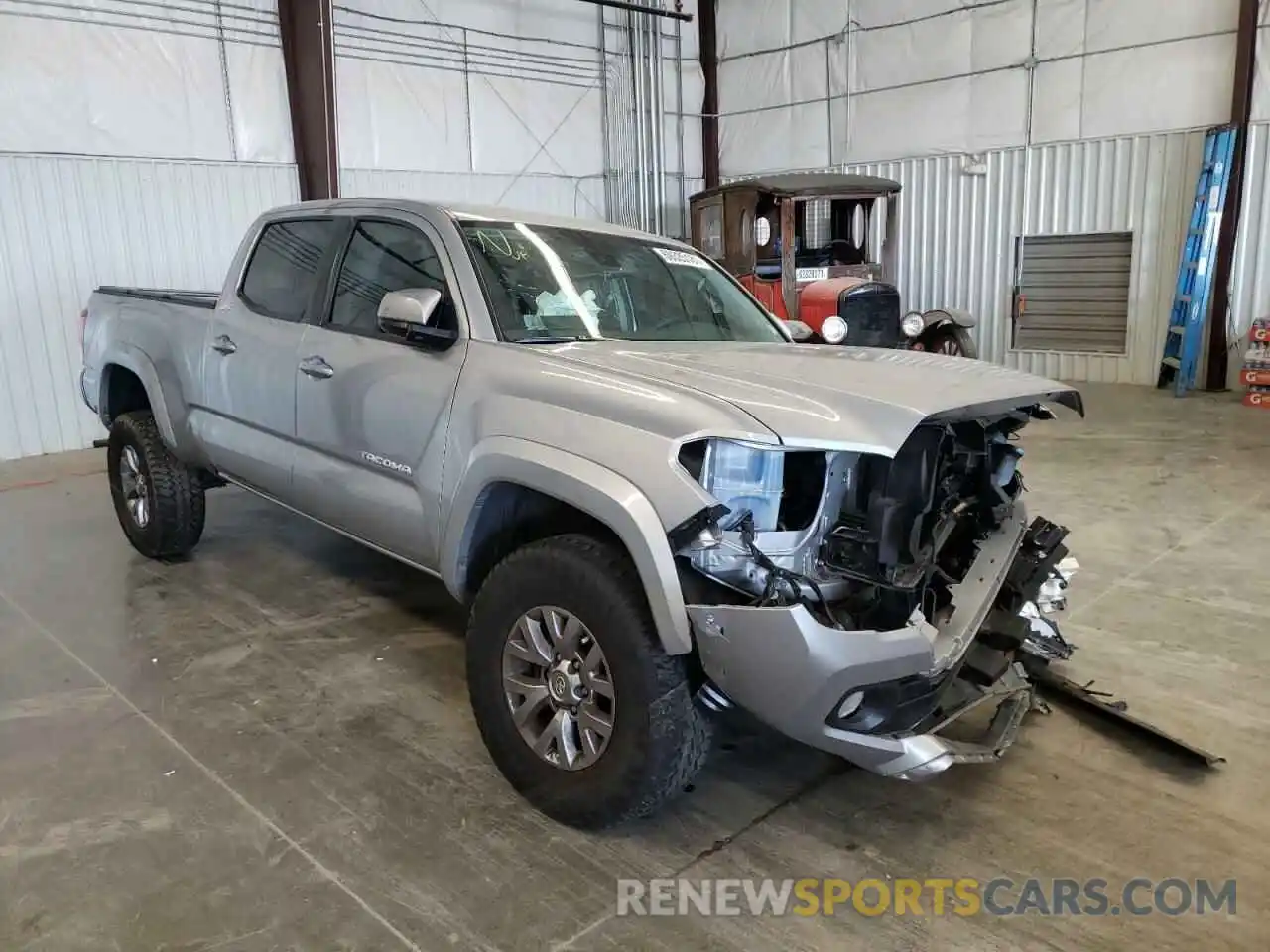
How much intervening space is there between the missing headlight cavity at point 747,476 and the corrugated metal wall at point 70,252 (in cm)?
837

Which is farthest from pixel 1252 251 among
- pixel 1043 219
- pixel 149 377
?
pixel 149 377

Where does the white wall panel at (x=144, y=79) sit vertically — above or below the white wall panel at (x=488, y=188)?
above

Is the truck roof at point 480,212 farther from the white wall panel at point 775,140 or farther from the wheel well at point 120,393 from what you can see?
the white wall panel at point 775,140

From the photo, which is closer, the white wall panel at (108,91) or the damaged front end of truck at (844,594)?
the damaged front end of truck at (844,594)

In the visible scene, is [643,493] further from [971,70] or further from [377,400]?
[971,70]

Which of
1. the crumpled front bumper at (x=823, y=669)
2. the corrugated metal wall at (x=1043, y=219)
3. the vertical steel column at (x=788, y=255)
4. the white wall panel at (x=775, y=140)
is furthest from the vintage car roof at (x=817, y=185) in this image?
the crumpled front bumper at (x=823, y=669)

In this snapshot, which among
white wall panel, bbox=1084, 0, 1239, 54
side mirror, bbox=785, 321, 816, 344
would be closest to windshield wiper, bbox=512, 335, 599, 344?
side mirror, bbox=785, 321, 816, 344

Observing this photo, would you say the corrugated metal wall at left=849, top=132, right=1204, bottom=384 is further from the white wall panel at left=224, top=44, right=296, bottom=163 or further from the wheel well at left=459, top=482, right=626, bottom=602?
the wheel well at left=459, top=482, right=626, bottom=602

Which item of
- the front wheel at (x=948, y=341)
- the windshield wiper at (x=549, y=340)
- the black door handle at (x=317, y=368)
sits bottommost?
the front wheel at (x=948, y=341)

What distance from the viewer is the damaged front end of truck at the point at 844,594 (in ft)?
7.05

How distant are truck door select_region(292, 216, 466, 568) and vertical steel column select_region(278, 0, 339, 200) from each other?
23.1ft

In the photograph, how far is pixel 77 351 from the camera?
29.0ft

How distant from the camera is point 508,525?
286cm

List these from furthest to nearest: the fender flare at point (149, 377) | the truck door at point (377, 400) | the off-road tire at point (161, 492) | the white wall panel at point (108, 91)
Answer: the white wall panel at point (108, 91)
the off-road tire at point (161, 492)
the fender flare at point (149, 377)
the truck door at point (377, 400)
